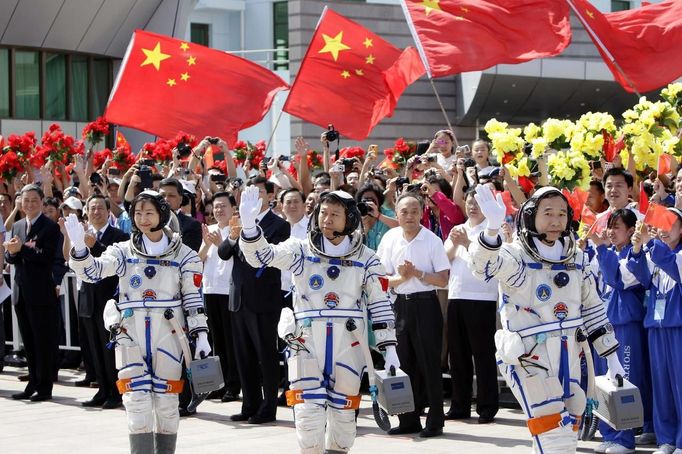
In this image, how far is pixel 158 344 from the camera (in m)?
9.17

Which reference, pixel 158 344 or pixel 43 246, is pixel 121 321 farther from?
pixel 43 246

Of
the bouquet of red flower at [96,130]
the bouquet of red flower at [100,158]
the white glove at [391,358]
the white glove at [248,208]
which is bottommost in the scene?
the white glove at [391,358]

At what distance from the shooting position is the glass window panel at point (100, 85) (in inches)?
1330

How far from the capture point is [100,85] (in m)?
34.0

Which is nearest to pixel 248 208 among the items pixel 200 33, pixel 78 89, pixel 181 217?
pixel 181 217

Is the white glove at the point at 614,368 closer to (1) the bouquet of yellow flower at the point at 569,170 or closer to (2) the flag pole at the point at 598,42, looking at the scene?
(1) the bouquet of yellow flower at the point at 569,170

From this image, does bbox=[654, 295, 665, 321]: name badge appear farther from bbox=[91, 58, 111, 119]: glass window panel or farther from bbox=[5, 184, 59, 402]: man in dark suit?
bbox=[91, 58, 111, 119]: glass window panel

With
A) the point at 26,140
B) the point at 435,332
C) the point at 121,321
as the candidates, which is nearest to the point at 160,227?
the point at 121,321

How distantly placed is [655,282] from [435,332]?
2110mm

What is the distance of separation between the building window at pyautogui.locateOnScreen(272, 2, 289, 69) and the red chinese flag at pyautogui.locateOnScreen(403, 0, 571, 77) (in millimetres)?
22386

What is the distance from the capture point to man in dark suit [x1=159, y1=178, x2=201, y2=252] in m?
12.4

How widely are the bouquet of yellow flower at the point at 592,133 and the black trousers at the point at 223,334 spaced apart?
397 cm

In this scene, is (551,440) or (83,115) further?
(83,115)

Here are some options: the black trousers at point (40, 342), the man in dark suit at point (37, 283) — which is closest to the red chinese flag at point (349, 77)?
the man in dark suit at point (37, 283)
